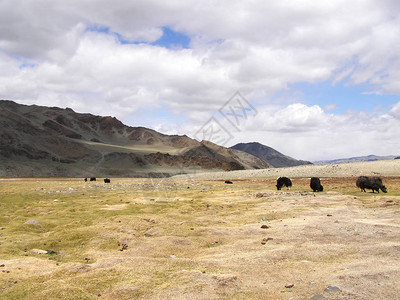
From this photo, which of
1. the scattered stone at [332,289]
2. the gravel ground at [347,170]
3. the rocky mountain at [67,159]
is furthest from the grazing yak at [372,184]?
the rocky mountain at [67,159]

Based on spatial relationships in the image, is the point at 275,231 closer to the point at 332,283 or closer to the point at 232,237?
the point at 232,237

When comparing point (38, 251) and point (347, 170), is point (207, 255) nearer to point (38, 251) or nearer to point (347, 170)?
point (38, 251)

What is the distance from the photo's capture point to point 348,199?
20.9m

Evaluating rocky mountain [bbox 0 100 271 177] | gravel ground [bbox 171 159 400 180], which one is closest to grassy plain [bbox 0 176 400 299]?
gravel ground [bbox 171 159 400 180]

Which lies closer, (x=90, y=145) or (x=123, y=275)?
(x=123, y=275)

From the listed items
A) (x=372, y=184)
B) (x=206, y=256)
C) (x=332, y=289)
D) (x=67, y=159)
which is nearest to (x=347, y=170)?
(x=372, y=184)

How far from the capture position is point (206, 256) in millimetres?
9445

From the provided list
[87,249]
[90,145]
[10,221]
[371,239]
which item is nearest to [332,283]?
[371,239]

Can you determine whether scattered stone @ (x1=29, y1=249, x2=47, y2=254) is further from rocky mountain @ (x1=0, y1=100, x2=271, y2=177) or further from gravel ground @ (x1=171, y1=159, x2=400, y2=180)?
rocky mountain @ (x1=0, y1=100, x2=271, y2=177)

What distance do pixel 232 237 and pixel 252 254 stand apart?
2.53m

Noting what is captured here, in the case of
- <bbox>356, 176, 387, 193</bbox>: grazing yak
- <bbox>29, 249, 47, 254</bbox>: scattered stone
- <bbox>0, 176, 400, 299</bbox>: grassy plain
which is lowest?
<bbox>29, 249, 47, 254</bbox>: scattered stone

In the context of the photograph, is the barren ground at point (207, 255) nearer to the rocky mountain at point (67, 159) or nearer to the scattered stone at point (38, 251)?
the scattered stone at point (38, 251)

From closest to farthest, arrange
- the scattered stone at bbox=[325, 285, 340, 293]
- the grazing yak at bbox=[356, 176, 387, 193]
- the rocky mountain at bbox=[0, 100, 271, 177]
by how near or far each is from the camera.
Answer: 1. the scattered stone at bbox=[325, 285, 340, 293]
2. the grazing yak at bbox=[356, 176, 387, 193]
3. the rocky mountain at bbox=[0, 100, 271, 177]

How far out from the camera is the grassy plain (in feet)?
21.7
